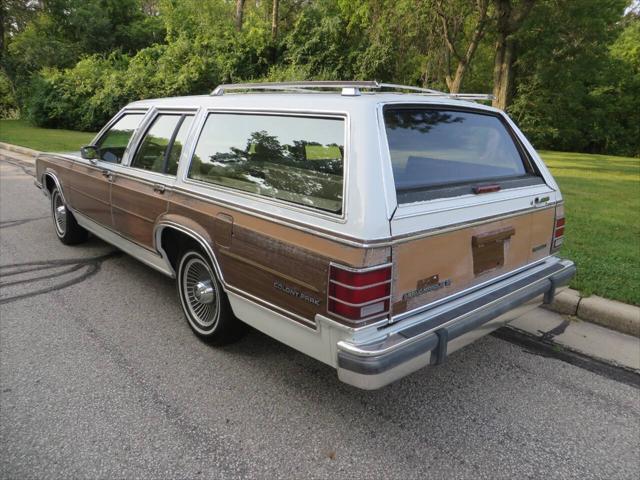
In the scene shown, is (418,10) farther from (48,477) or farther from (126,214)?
(48,477)

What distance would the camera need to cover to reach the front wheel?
3.22 meters

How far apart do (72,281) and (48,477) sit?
2.70 m

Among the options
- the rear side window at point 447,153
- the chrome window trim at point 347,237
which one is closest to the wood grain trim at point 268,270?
the chrome window trim at point 347,237

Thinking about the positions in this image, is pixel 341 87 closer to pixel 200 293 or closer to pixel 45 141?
pixel 200 293

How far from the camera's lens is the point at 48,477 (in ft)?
7.33

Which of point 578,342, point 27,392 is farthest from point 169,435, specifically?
point 578,342

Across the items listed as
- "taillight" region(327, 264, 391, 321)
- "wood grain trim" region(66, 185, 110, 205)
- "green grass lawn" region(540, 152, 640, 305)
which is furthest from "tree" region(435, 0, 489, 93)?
"taillight" region(327, 264, 391, 321)

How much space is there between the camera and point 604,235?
590 centimetres

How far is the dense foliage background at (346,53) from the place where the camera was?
53.3 ft

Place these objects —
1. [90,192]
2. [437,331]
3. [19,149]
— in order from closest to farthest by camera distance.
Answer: [437,331], [90,192], [19,149]

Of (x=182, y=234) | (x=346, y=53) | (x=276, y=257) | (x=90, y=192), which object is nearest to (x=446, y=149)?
(x=276, y=257)

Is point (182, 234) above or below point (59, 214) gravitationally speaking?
above

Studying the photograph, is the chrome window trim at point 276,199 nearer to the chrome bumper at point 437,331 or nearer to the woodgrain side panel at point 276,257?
the woodgrain side panel at point 276,257

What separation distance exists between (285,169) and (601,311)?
9.51ft
